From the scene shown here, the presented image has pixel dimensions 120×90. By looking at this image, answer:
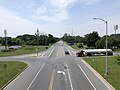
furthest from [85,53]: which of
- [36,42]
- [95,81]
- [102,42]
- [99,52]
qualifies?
[36,42]

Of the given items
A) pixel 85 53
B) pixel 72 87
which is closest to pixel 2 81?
pixel 72 87

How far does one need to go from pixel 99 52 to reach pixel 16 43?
358 feet

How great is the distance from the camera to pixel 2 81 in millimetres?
26328

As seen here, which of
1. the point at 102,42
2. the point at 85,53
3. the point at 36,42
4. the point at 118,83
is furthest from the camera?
the point at 36,42

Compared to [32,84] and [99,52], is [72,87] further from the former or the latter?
[99,52]

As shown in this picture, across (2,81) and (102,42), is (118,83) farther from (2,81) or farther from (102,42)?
(102,42)

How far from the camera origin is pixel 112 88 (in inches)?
894

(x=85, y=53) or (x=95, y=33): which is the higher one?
(x=95, y=33)

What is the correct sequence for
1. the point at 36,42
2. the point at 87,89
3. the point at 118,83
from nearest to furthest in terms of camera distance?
the point at 87,89 < the point at 118,83 < the point at 36,42

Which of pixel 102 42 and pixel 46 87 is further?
pixel 102 42

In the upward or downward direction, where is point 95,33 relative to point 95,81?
upward

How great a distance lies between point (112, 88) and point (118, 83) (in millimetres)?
2246

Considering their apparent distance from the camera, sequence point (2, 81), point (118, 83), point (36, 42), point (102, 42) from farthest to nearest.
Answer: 1. point (36, 42)
2. point (102, 42)
3. point (2, 81)
4. point (118, 83)

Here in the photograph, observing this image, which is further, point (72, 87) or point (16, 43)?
point (16, 43)
